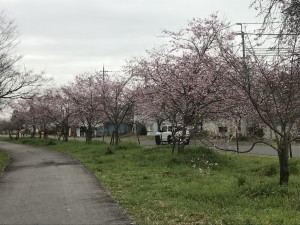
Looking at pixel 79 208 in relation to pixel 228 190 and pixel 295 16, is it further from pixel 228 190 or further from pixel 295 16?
pixel 295 16

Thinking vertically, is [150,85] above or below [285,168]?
above

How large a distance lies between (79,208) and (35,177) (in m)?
6.35

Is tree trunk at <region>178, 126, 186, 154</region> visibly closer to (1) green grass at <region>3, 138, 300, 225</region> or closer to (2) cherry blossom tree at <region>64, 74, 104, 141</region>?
(1) green grass at <region>3, 138, 300, 225</region>

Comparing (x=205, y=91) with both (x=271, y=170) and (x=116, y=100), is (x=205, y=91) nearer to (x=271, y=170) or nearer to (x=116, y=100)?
(x=271, y=170)

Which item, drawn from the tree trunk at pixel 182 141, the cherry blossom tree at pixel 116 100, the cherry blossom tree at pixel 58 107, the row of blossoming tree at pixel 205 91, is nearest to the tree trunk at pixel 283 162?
the row of blossoming tree at pixel 205 91

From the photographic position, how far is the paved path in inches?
307

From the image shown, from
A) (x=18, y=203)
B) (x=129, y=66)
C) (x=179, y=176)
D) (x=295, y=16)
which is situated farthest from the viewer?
(x=129, y=66)

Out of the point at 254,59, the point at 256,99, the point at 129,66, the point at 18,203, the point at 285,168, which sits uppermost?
the point at 129,66

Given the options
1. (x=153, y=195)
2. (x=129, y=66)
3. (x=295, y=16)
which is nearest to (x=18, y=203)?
(x=153, y=195)

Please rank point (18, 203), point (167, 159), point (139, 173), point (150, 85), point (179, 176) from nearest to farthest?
point (18, 203)
point (179, 176)
point (139, 173)
point (167, 159)
point (150, 85)

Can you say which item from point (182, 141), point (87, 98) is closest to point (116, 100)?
point (87, 98)

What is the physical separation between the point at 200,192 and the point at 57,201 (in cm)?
331

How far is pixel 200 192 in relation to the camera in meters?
9.73

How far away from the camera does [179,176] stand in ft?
43.3
